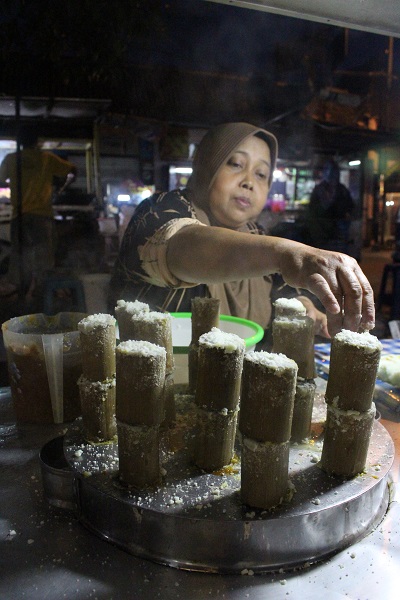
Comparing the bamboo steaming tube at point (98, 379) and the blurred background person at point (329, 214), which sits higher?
the blurred background person at point (329, 214)

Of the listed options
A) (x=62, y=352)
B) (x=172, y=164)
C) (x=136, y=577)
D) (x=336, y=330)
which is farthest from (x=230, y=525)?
(x=172, y=164)

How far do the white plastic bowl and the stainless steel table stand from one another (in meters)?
0.74

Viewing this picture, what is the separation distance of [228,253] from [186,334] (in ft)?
2.07

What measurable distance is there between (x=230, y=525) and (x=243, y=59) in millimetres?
6937

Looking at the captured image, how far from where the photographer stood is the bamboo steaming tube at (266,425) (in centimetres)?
102

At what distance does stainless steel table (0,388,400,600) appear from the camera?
37.0 inches

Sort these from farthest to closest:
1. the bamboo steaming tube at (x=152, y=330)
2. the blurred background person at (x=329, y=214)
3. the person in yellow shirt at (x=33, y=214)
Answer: the blurred background person at (x=329, y=214)
the person in yellow shirt at (x=33, y=214)
the bamboo steaming tube at (x=152, y=330)

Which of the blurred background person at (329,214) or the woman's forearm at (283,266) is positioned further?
the blurred background person at (329,214)

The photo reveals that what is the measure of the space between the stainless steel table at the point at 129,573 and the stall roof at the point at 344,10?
175 cm

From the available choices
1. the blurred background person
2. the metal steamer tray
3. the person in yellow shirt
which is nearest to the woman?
the metal steamer tray

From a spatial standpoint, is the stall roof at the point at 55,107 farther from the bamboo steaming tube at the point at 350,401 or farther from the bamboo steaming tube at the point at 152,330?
the bamboo steaming tube at the point at 350,401

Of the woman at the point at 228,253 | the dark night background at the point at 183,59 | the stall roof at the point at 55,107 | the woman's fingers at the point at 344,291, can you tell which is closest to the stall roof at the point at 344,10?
the woman at the point at 228,253

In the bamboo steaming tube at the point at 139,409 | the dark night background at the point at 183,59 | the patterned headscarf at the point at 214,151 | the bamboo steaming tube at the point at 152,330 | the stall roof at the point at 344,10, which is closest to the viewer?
the bamboo steaming tube at the point at 139,409

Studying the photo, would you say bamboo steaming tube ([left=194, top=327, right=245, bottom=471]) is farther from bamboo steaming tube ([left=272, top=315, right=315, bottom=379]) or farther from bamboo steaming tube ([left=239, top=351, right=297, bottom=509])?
bamboo steaming tube ([left=272, top=315, right=315, bottom=379])
